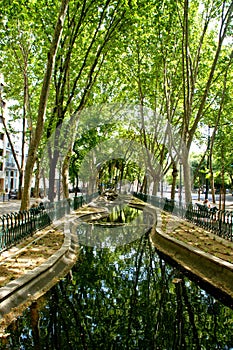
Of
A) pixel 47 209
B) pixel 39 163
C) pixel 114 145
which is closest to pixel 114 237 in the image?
pixel 47 209

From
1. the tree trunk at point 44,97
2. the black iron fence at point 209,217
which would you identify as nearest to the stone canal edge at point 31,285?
the tree trunk at point 44,97

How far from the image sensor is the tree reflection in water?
6.18m

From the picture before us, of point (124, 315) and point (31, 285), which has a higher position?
point (31, 285)

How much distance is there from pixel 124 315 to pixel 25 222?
5.85 metres

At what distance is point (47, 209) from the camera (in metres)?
16.2

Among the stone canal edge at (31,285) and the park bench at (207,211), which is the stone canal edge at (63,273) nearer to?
the stone canal edge at (31,285)

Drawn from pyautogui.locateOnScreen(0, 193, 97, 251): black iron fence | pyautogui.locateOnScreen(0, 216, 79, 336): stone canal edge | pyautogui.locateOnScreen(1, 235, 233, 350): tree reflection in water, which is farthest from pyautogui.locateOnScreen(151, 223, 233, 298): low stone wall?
pyautogui.locateOnScreen(0, 193, 97, 251): black iron fence

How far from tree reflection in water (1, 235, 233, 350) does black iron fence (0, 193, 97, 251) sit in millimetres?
2022

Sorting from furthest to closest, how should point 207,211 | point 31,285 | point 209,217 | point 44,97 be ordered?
point 207,211 < point 209,217 < point 44,97 < point 31,285

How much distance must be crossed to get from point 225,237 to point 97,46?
39.8ft

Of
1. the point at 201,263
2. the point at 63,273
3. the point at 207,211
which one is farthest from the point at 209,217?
the point at 63,273

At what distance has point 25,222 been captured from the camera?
39.9 feet

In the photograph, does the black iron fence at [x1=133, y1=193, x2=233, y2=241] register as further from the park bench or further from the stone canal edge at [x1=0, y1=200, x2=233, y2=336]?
the stone canal edge at [x1=0, y1=200, x2=233, y2=336]

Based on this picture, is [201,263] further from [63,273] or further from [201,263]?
[63,273]
